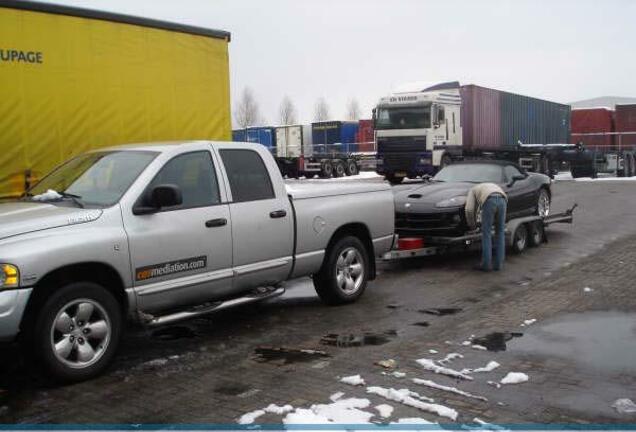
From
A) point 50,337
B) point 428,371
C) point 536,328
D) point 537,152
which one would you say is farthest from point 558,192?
point 50,337

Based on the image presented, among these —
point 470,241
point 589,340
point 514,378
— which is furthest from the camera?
point 470,241

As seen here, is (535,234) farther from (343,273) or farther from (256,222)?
(256,222)

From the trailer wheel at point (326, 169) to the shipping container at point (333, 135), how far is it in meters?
6.73

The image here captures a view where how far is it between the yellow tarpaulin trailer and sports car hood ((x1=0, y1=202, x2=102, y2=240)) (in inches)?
94.5

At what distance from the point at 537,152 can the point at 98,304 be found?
95.1 ft

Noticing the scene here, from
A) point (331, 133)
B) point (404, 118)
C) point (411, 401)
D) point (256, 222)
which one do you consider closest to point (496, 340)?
point (411, 401)

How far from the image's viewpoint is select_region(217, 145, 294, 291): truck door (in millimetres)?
6406

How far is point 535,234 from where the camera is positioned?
11703mm

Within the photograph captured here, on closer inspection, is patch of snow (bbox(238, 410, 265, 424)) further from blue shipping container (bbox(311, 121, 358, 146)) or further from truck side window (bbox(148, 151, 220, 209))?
blue shipping container (bbox(311, 121, 358, 146))

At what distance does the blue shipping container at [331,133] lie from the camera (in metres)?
42.2

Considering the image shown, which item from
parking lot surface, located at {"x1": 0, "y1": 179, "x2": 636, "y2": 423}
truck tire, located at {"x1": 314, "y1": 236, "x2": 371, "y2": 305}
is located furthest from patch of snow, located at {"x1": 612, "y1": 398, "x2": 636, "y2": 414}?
truck tire, located at {"x1": 314, "y1": 236, "x2": 371, "y2": 305}

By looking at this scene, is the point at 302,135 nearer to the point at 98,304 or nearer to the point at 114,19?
the point at 114,19

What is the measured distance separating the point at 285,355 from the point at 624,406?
8.81 ft

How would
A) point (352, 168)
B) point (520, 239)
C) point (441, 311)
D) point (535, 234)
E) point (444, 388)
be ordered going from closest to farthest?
point (444, 388)
point (441, 311)
point (520, 239)
point (535, 234)
point (352, 168)
